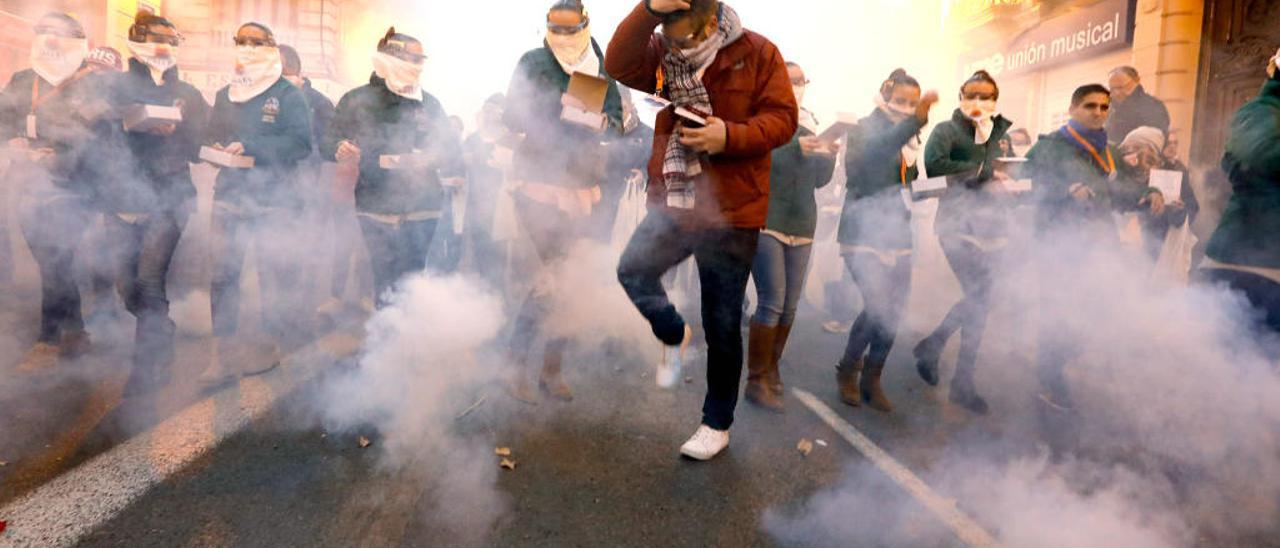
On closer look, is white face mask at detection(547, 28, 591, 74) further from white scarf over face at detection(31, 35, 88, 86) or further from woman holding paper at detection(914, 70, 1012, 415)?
white scarf over face at detection(31, 35, 88, 86)

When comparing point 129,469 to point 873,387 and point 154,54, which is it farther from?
point 873,387

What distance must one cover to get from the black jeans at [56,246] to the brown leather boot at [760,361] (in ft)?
11.3

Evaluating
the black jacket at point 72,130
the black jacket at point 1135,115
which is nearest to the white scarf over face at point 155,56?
the black jacket at point 72,130

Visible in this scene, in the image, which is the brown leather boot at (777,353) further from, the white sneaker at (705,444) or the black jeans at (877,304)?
the white sneaker at (705,444)

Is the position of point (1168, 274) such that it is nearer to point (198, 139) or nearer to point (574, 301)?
point (574, 301)

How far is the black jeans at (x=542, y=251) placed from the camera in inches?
142

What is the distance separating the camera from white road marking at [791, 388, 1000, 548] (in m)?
2.28

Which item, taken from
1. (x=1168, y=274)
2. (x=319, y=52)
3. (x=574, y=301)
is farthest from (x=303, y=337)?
(x=319, y=52)

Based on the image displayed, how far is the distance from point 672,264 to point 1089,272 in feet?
8.73

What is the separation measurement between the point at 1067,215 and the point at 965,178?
2.04 ft

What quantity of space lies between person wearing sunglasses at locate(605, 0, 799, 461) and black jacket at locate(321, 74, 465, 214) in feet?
5.85

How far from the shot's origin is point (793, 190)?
12.7 feet

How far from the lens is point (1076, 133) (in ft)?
12.8

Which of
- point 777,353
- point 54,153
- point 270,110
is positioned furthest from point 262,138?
point 777,353
